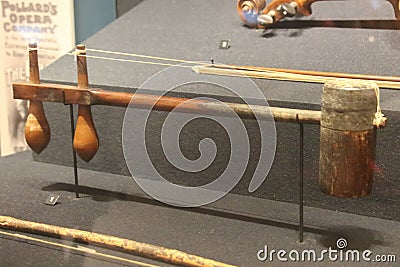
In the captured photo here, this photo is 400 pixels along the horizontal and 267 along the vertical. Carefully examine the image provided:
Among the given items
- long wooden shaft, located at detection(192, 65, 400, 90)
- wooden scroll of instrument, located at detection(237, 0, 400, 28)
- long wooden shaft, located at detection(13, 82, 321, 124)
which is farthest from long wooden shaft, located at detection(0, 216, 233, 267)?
wooden scroll of instrument, located at detection(237, 0, 400, 28)

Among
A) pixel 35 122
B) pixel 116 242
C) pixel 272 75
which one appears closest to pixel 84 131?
pixel 35 122

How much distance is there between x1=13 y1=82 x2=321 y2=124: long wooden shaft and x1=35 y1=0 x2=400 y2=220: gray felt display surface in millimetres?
152

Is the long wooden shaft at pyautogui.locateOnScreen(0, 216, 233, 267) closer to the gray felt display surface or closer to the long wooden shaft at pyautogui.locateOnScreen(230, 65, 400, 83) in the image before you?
the gray felt display surface

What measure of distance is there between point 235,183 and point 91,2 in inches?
44.8

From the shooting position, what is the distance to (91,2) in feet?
8.87

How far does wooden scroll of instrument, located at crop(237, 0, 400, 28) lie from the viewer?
2.16 m

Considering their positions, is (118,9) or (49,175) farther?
(118,9)

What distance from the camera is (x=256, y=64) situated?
80.1 inches

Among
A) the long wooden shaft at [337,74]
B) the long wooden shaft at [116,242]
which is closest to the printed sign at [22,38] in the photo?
the long wooden shaft at [337,74]

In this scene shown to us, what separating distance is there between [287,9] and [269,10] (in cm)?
6

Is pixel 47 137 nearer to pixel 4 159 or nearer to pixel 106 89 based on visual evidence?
pixel 106 89

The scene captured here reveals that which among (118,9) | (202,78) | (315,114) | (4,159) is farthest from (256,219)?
(118,9)

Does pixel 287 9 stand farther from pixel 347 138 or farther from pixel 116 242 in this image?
pixel 116 242

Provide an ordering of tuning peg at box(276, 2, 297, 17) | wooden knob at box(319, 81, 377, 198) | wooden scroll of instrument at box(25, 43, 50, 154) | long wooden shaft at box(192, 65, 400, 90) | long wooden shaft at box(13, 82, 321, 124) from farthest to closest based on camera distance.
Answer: tuning peg at box(276, 2, 297, 17) < wooden scroll of instrument at box(25, 43, 50, 154) < long wooden shaft at box(192, 65, 400, 90) < long wooden shaft at box(13, 82, 321, 124) < wooden knob at box(319, 81, 377, 198)
